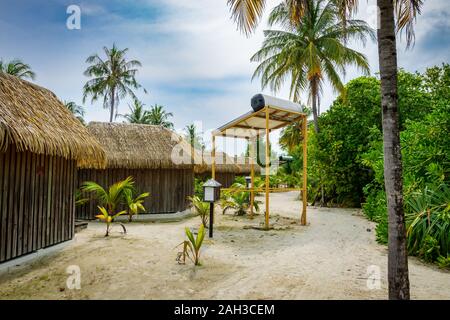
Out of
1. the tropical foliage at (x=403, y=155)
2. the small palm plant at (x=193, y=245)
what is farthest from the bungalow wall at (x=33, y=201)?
the tropical foliage at (x=403, y=155)

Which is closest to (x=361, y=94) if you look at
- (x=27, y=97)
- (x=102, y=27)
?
(x=102, y=27)

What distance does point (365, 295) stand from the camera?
345 cm

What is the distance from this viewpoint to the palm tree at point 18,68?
21.5 meters

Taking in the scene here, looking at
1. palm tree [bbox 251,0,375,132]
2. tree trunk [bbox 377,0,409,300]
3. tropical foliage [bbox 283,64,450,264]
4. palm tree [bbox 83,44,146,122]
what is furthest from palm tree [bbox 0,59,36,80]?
tree trunk [bbox 377,0,409,300]

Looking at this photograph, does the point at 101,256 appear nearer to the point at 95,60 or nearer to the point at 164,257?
the point at 164,257

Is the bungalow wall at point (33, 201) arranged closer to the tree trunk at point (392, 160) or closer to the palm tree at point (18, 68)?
the tree trunk at point (392, 160)

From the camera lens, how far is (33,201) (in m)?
5.11

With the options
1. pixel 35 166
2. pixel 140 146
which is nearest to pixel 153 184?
pixel 140 146

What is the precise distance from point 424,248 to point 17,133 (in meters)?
6.91

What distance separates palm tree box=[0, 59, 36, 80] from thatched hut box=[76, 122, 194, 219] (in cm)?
1614

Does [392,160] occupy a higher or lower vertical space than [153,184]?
higher

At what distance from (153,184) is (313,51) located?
9744 millimetres

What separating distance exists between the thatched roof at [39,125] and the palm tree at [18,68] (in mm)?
19629

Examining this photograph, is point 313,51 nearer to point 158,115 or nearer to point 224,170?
point 224,170
